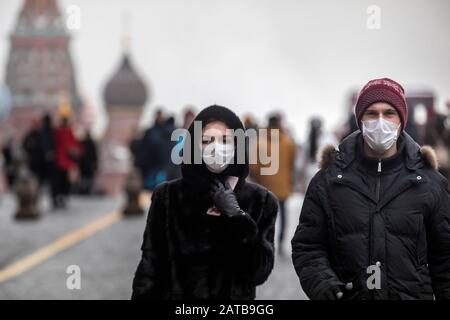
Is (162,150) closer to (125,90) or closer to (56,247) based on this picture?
(56,247)

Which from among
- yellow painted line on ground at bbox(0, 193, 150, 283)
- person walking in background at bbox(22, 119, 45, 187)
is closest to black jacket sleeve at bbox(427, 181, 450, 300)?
yellow painted line on ground at bbox(0, 193, 150, 283)

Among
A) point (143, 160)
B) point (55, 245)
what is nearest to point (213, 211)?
point (143, 160)

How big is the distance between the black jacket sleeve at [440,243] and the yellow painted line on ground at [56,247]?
6644 millimetres

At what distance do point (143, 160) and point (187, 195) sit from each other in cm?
831

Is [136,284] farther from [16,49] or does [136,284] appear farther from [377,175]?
[16,49]

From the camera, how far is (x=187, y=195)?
438cm

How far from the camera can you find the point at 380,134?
4.07 meters

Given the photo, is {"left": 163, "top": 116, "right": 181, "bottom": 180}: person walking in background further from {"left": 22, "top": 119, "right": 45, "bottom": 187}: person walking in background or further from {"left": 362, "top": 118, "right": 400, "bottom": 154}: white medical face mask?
{"left": 362, "top": 118, "right": 400, "bottom": 154}: white medical face mask

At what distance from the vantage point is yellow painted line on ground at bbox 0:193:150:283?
1091 centimetres

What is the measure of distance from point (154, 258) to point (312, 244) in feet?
2.11

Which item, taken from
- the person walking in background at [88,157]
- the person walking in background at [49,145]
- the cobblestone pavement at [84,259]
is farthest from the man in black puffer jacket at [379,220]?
the person walking in background at [88,157]

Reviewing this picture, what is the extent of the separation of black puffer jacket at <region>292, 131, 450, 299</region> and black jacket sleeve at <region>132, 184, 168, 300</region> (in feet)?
1.80

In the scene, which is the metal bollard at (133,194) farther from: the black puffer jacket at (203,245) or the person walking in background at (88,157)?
the black puffer jacket at (203,245)

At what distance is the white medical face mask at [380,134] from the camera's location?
407 cm
